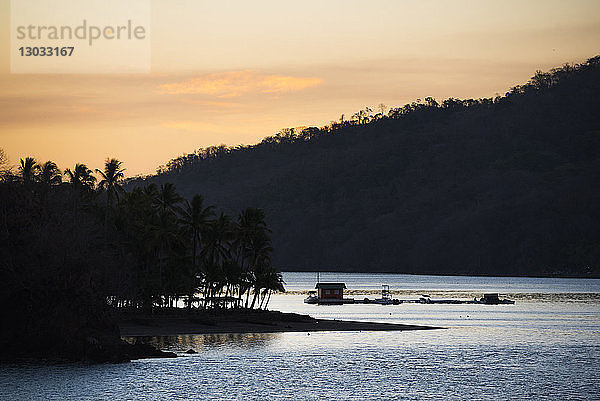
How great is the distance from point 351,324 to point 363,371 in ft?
139

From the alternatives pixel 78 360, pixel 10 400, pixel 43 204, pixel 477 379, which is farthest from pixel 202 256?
pixel 10 400

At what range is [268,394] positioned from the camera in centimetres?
7012

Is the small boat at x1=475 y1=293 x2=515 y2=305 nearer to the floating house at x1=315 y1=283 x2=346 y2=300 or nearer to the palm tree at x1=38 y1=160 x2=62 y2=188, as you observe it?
the floating house at x1=315 y1=283 x2=346 y2=300

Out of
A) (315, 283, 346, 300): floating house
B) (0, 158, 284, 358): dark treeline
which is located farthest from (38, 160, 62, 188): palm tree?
(315, 283, 346, 300): floating house

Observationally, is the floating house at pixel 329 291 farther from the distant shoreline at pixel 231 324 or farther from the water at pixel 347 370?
the water at pixel 347 370

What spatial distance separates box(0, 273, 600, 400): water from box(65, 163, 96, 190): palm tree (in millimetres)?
42710

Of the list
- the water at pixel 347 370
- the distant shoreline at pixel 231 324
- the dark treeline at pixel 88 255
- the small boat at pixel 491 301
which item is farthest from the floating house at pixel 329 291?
the water at pixel 347 370

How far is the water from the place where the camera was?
69.9 meters

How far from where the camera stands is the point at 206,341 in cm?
10294

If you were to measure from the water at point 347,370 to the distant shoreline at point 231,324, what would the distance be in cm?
138

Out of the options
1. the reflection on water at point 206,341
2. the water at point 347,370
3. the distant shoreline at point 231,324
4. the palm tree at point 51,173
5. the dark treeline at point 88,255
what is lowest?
the water at point 347,370

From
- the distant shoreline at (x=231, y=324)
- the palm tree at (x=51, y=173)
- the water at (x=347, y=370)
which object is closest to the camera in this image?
the water at (x=347, y=370)

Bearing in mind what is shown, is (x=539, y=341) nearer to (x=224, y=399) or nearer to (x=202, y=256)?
(x=202, y=256)

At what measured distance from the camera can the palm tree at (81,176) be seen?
5477 inches
